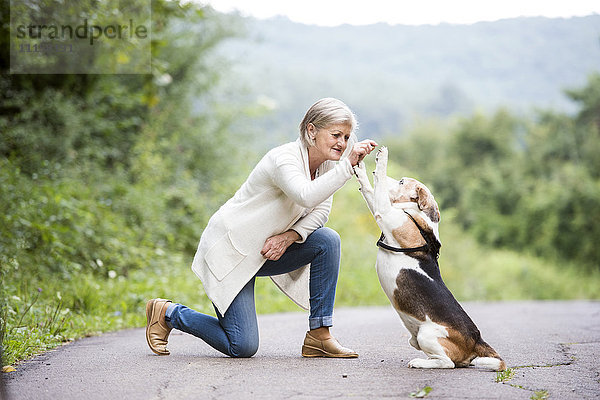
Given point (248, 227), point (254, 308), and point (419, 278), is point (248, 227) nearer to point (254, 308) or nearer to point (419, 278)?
point (254, 308)

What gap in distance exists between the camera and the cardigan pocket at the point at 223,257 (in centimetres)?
430

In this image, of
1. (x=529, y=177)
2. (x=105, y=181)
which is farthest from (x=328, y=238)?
(x=529, y=177)

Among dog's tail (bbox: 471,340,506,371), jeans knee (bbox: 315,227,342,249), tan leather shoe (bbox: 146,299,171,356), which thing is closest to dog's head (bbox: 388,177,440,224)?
jeans knee (bbox: 315,227,342,249)

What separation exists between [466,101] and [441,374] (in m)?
52.8

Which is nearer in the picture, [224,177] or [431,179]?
[224,177]

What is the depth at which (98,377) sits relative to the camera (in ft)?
12.7

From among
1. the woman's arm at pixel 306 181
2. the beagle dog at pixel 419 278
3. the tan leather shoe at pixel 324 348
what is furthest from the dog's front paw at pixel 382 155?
the tan leather shoe at pixel 324 348

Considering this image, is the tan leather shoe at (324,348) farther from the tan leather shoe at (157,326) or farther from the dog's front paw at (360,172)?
the dog's front paw at (360,172)

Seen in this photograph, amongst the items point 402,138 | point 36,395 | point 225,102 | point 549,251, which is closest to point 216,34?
point 225,102

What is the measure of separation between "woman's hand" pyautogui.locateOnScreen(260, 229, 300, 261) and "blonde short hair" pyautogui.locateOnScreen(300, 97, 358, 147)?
0.58 m

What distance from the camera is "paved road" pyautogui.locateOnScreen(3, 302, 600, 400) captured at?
3406 mm

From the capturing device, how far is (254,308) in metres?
4.39

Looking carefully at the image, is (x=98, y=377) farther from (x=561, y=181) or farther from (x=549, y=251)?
(x=561, y=181)

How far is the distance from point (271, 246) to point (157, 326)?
979 mm
